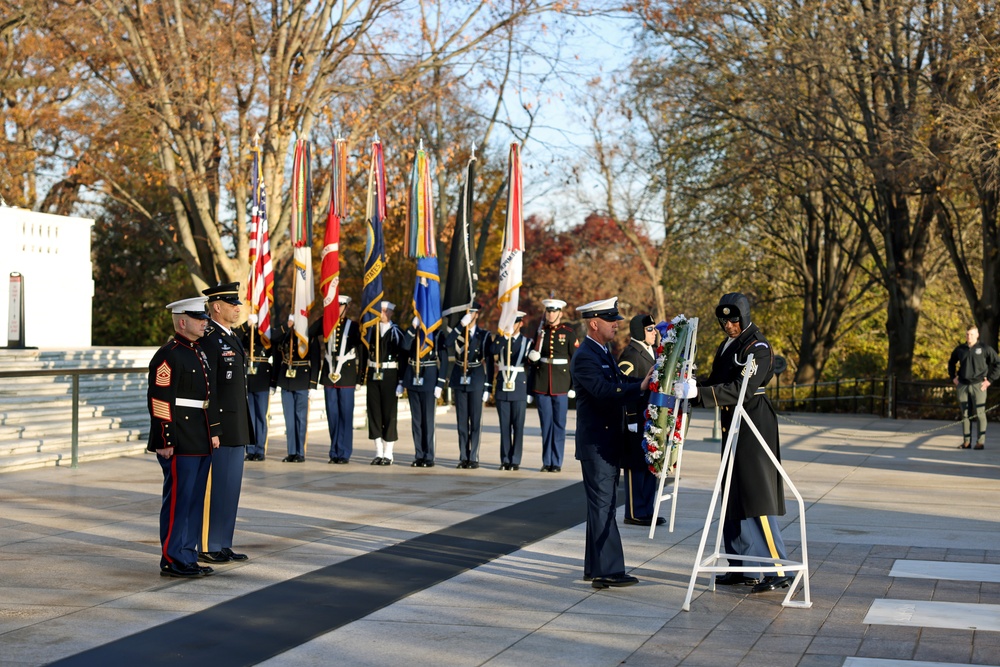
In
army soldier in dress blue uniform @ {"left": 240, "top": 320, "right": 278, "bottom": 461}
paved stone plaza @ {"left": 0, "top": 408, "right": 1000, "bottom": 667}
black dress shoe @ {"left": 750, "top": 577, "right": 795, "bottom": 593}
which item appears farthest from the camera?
army soldier in dress blue uniform @ {"left": 240, "top": 320, "right": 278, "bottom": 461}

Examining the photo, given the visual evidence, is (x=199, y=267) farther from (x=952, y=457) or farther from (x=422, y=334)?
(x=952, y=457)

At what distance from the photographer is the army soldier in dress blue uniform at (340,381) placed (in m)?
16.3

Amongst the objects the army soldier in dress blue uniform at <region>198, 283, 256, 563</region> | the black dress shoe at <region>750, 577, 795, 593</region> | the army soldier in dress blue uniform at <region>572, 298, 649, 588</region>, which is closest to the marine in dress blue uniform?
the black dress shoe at <region>750, 577, 795, 593</region>

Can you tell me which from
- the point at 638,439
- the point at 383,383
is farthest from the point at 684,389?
the point at 383,383

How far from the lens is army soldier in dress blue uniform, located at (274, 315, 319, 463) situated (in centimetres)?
1648

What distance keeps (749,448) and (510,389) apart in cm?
802

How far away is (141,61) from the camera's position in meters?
21.7

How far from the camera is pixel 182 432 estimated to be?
8.74 meters

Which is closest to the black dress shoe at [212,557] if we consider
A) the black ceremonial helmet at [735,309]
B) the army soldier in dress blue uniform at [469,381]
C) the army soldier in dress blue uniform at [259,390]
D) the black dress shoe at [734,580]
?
the black dress shoe at [734,580]

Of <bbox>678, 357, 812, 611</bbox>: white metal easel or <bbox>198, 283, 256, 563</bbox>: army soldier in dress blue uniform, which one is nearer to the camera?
<bbox>678, 357, 812, 611</bbox>: white metal easel

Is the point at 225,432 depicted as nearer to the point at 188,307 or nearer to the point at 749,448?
the point at 188,307

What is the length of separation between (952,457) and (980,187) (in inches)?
287

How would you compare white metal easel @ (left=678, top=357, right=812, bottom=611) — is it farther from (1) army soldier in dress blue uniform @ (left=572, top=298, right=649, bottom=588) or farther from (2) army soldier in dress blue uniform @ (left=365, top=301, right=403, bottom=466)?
(2) army soldier in dress blue uniform @ (left=365, top=301, right=403, bottom=466)

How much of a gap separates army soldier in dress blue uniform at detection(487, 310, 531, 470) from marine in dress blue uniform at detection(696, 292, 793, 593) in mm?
7535
